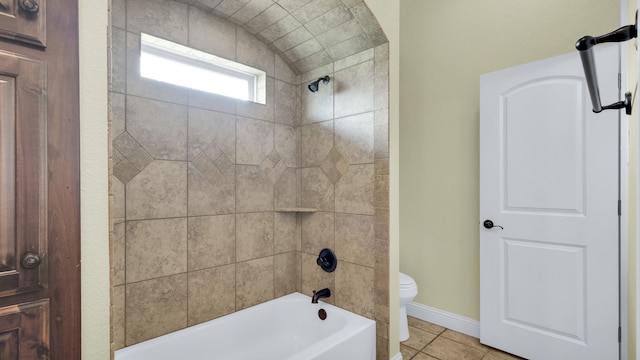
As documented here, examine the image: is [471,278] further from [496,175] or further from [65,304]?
[65,304]

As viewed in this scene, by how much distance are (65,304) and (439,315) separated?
2.64 m

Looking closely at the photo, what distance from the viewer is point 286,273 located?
93.6 inches

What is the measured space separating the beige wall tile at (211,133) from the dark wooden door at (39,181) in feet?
3.66

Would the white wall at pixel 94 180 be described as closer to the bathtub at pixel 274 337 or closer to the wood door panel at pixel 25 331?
the wood door panel at pixel 25 331

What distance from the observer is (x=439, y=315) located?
262 centimetres

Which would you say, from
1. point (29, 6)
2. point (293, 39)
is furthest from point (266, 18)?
point (29, 6)

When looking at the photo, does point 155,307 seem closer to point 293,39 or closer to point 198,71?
point 198,71

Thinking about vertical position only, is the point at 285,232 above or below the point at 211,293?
above

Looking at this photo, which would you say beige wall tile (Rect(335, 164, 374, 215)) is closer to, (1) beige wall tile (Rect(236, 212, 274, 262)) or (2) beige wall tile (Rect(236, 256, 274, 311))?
(1) beige wall tile (Rect(236, 212, 274, 262))

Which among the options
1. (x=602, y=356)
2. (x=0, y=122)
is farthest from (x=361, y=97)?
(x=602, y=356)

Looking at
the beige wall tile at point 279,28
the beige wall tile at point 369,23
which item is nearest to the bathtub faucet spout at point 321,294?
the beige wall tile at point 369,23

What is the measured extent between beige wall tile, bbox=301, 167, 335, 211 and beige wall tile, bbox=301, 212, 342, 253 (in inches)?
2.7

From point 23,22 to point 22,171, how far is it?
34 cm

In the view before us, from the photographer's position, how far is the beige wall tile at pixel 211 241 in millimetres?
1871
